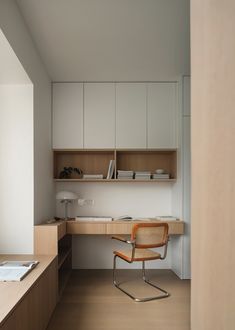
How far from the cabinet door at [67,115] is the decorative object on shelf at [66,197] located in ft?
2.19

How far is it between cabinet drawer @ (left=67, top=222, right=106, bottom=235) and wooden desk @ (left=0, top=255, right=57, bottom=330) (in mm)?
882

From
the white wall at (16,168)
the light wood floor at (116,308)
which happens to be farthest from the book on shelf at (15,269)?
the light wood floor at (116,308)

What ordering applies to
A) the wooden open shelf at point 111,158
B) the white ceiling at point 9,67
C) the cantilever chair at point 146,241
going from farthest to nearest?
the wooden open shelf at point 111,158 → the cantilever chair at point 146,241 → the white ceiling at point 9,67

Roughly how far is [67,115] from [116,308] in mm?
2633

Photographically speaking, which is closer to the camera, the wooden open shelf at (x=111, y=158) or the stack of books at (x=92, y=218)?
the stack of books at (x=92, y=218)

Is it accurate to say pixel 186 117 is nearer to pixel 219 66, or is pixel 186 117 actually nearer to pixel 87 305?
pixel 87 305

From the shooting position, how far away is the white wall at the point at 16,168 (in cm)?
346

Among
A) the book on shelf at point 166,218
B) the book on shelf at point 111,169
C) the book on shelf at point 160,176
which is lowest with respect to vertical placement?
the book on shelf at point 166,218

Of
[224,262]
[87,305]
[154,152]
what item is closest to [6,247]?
[87,305]

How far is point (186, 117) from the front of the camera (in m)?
4.28

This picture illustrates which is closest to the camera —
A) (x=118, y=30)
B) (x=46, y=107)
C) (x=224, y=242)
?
(x=224, y=242)

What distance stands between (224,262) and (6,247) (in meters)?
3.01

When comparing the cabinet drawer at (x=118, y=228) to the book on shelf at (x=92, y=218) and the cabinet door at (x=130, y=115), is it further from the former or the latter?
the cabinet door at (x=130, y=115)

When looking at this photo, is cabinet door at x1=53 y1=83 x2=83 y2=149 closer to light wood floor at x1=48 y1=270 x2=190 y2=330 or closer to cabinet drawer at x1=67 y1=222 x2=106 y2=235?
cabinet drawer at x1=67 y1=222 x2=106 y2=235
